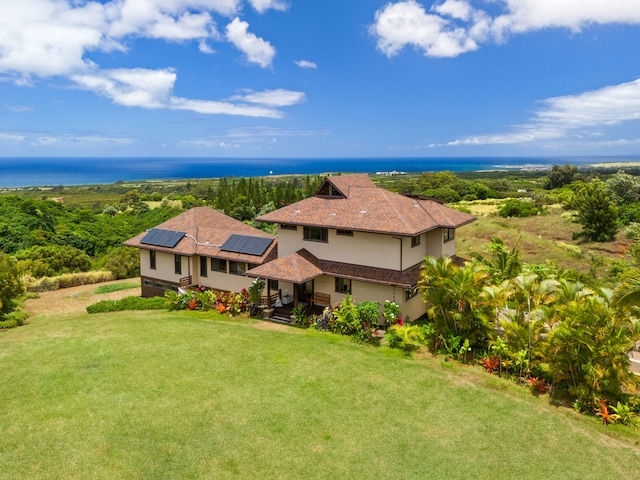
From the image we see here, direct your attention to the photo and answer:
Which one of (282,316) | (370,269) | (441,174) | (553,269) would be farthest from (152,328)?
(441,174)

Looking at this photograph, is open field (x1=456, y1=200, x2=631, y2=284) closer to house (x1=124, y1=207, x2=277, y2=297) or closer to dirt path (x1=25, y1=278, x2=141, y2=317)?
house (x1=124, y1=207, x2=277, y2=297)

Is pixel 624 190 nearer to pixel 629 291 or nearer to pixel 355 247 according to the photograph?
pixel 355 247

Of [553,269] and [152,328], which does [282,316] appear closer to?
[152,328]

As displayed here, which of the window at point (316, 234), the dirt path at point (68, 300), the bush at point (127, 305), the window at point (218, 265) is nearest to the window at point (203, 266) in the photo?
the window at point (218, 265)

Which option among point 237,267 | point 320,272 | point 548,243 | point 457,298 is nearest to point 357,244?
point 320,272

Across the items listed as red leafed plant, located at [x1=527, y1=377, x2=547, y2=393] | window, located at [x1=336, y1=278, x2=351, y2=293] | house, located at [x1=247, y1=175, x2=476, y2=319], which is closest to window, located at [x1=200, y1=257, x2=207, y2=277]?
house, located at [x1=247, y1=175, x2=476, y2=319]
